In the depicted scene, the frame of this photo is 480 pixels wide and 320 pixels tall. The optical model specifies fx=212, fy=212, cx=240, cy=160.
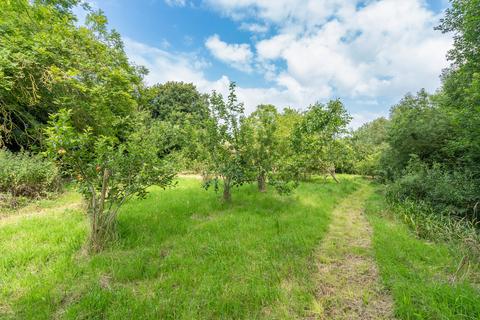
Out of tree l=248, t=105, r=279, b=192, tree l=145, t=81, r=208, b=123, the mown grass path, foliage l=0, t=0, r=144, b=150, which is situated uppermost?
tree l=145, t=81, r=208, b=123

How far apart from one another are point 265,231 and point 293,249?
0.99 meters

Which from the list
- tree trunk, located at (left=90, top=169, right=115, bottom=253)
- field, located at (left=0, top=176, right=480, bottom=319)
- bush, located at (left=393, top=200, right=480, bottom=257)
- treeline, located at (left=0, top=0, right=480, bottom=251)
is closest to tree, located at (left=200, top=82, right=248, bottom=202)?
treeline, located at (left=0, top=0, right=480, bottom=251)

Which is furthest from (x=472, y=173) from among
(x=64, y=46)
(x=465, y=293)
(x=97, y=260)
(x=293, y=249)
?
(x=64, y=46)

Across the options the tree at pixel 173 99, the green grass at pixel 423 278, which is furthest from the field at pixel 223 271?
the tree at pixel 173 99

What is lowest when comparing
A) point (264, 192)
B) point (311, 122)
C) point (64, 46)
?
point (264, 192)

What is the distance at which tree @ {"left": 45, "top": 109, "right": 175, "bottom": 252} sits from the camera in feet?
12.2

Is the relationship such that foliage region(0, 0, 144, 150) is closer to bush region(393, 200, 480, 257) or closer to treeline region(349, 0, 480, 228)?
bush region(393, 200, 480, 257)

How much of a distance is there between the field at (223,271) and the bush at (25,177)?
1408 millimetres

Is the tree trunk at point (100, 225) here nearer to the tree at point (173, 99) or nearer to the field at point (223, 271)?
the field at point (223, 271)

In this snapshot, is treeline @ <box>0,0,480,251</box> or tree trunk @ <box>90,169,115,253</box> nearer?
tree trunk @ <box>90,169,115,253</box>

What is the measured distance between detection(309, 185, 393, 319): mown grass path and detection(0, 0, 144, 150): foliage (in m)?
6.92

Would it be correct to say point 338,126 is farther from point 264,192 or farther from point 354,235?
point 354,235

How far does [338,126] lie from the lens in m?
15.9

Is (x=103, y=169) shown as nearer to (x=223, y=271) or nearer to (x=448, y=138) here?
(x=223, y=271)
